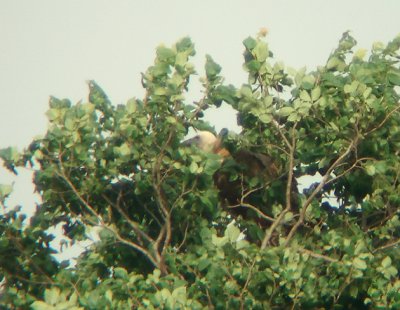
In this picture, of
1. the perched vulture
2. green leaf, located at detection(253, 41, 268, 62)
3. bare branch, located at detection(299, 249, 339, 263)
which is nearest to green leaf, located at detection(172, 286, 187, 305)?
bare branch, located at detection(299, 249, 339, 263)

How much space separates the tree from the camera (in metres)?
7.69

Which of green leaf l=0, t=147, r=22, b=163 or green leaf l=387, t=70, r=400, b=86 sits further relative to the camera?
green leaf l=387, t=70, r=400, b=86

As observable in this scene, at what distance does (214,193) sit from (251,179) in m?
0.77

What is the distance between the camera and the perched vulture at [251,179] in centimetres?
890

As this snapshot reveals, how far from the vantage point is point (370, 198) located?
8.58 meters

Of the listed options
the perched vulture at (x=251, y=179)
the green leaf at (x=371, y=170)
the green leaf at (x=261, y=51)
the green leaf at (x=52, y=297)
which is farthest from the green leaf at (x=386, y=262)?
the green leaf at (x=52, y=297)

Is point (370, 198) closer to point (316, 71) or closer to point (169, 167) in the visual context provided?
point (316, 71)

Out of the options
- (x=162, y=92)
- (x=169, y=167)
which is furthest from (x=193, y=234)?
(x=162, y=92)

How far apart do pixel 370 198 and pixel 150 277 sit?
7.51 feet

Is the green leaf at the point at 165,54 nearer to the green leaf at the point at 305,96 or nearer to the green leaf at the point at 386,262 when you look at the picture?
the green leaf at the point at 305,96

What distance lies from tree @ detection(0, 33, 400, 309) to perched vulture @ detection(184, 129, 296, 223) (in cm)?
5

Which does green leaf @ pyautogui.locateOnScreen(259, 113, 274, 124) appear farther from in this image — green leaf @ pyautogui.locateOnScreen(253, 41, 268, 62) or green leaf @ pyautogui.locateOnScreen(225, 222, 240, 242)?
green leaf @ pyautogui.locateOnScreen(225, 222, 240, 242)

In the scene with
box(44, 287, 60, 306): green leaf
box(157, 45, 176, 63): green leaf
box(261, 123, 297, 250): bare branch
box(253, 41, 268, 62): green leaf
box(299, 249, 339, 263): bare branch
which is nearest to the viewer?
box(44, 287, 60, 306): green leaf

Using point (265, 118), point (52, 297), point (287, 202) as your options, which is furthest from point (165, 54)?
point (52, 297)
